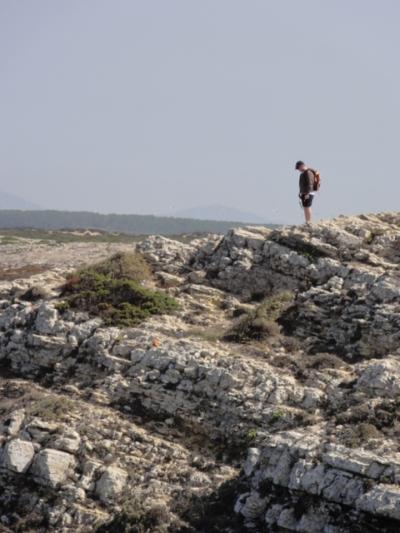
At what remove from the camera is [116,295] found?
26984 mm

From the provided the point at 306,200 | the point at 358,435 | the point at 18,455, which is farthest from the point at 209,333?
the point at 306,200

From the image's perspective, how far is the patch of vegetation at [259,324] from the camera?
23797 mm

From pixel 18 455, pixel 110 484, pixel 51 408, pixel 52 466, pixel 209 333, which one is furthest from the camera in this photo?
pixel 209 333

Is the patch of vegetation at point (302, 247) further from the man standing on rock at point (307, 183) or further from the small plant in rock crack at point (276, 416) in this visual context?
the small plant in rock crack at point (276, 416)

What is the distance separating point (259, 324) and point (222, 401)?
162 inches

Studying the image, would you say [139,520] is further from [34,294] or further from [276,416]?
[34,294]

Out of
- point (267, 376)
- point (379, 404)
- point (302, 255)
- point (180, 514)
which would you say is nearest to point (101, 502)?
point (180, 514)

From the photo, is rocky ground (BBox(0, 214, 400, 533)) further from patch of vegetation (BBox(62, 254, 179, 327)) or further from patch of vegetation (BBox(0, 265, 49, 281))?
patch of vegetation (BBox(0, 265, 49, 281))

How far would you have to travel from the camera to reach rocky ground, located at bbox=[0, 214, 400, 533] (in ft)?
54.5

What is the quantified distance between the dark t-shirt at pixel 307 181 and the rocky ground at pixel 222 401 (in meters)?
1.66

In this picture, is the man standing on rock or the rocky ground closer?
the rocky ground

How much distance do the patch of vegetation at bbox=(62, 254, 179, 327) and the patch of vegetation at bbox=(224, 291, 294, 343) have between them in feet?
10.8

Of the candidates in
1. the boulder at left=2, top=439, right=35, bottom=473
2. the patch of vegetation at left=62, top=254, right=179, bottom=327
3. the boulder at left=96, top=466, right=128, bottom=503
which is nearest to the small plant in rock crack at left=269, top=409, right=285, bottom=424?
the boulder at left=96, top=466, right=128, bottom=503

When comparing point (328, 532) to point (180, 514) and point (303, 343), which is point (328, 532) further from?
point (303, 343)
